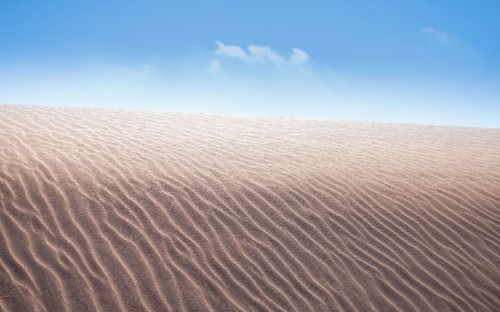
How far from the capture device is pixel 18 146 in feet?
20.1

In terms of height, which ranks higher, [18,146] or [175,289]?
[18,146]

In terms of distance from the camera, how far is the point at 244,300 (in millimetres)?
3494

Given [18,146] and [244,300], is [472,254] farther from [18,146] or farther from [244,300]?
[18,146]

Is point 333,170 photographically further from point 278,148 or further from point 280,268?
point 280,268

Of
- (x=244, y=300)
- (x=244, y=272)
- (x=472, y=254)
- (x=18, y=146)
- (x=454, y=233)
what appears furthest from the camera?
(x=18, y=146)

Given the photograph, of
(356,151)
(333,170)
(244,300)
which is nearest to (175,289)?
(244,300)

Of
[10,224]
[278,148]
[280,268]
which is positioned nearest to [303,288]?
[280,268]

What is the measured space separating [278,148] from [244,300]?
4.57m

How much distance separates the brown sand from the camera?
11.6ft

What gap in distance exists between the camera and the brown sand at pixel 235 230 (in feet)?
11.6

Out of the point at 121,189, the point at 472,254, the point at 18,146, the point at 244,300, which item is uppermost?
the point at 18,146

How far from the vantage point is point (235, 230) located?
14.3 feet

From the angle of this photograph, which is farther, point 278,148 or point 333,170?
point 278,148

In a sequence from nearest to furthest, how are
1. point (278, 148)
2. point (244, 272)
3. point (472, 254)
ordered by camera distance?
point (244, 272)
point (472, 254)
point (278, 148)
